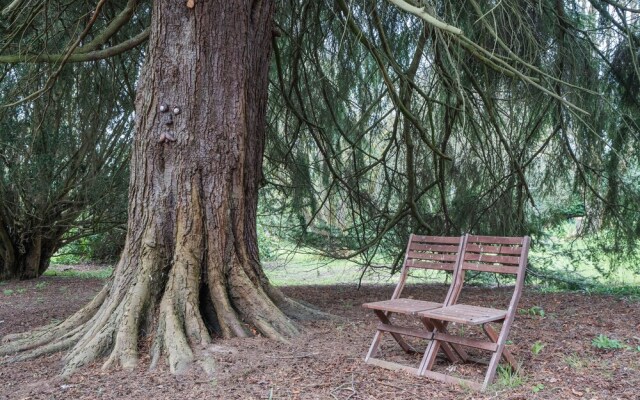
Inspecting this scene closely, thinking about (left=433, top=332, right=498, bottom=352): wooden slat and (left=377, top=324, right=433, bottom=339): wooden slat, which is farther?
(left=377, top=324, right=433, bottom=339): wooden slat

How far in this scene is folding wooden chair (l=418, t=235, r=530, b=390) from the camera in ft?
10.4

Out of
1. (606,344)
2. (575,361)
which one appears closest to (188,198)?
(575,361)

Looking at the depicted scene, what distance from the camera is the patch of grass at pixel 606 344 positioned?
3865 mm

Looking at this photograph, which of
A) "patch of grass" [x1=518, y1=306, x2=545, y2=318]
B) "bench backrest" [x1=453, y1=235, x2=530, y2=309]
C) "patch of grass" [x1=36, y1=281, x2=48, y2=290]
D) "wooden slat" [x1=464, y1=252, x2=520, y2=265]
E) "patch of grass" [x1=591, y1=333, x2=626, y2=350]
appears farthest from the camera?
"patch of grass" [x1=36, y1=281, x2=48, y2=290]

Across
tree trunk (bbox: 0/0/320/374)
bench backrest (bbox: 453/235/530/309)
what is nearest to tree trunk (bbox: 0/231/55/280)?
tree trunk (bbox: 0/0/320/374)

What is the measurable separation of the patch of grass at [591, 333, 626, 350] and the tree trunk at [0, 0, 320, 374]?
6.65ft

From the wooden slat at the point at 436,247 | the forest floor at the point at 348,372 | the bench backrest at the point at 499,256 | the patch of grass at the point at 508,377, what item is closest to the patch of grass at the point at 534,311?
the forest floor at the point at 348,372

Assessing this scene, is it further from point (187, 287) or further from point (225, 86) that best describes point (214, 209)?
point (225, 86)

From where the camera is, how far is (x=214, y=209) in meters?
4.23

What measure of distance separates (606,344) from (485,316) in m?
1.27

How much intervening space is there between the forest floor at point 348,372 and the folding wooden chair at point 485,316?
92 mm

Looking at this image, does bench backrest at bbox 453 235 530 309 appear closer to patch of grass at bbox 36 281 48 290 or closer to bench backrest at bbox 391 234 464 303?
bench backrest at bbox 391 234 464 303

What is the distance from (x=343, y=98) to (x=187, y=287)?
3490mm

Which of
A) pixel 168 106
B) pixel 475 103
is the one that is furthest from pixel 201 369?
pixel 475 103
